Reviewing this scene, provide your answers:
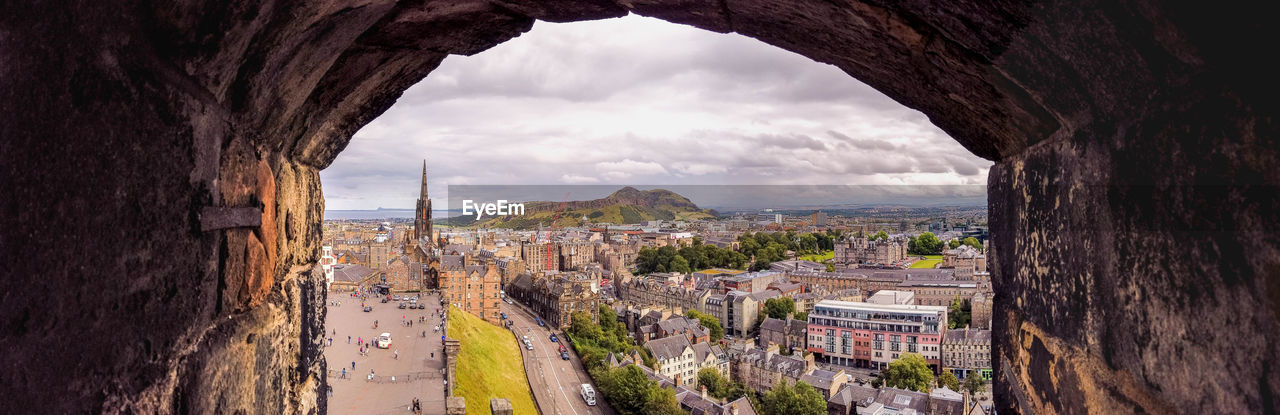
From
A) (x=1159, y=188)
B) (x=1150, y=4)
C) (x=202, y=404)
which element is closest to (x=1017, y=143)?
(x=1159, y=188)

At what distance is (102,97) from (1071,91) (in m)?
1.89

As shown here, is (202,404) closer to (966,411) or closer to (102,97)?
(102,97)

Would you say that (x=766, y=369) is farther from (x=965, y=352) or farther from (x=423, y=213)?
(x=423, y=213)

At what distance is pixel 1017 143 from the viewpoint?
2119 mm

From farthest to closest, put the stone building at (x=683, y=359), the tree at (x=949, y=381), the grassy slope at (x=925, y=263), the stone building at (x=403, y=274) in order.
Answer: the grassy slope at (x=925, y=263) → the stone building at (x=403, y=274) → the stone building at (x=683, y=359) → the tree at (x=949, y=381)

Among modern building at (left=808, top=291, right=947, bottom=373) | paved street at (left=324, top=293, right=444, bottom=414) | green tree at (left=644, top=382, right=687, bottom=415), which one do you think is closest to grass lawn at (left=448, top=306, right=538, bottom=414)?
paved street at (left=324, top=293, right=444, bottom=414)

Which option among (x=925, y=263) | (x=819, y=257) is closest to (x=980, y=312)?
(x=925, y=263)

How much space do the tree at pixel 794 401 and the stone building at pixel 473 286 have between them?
16964mm

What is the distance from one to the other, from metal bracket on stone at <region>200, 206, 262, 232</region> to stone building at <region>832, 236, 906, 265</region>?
86744mm

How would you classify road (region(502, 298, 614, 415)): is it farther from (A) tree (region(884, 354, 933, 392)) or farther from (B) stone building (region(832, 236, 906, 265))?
(B) stone building (region(832, 236, 906, 265))

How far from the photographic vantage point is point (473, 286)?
42.4 metres

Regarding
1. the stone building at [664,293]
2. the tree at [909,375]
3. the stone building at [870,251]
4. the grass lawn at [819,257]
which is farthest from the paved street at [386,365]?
the grass lawn at [819,257]

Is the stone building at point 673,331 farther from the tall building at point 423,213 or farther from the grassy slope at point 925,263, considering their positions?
the grassy slope at point 925,263

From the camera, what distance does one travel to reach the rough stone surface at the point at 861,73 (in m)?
1.10
